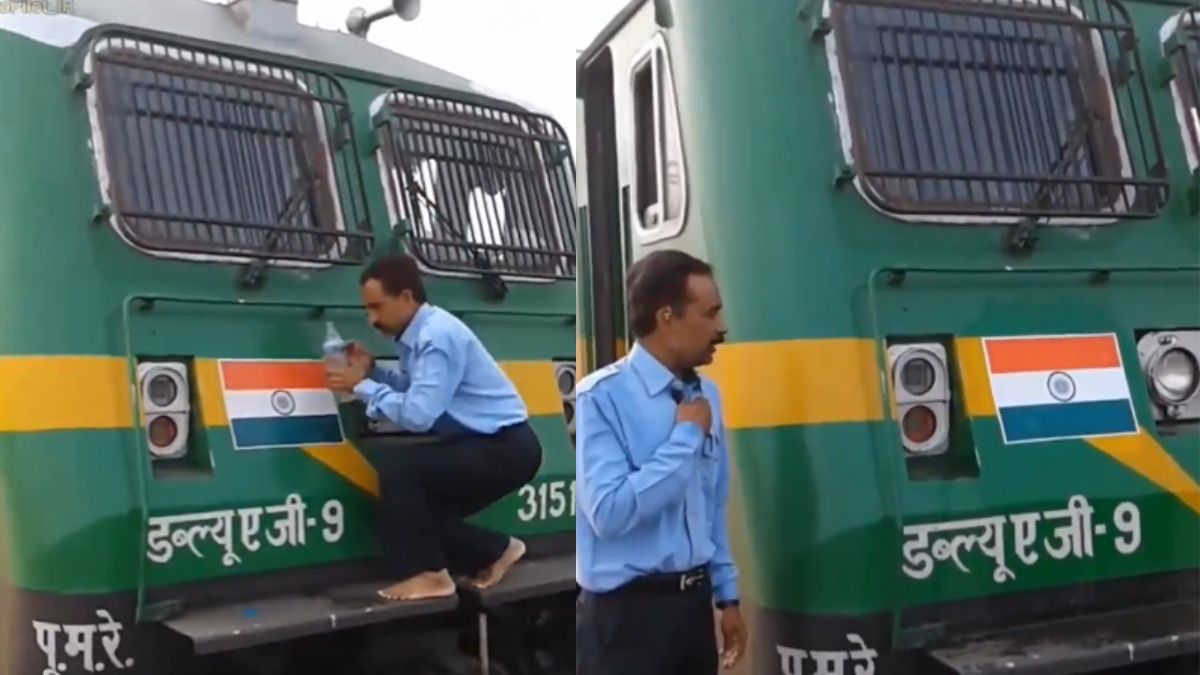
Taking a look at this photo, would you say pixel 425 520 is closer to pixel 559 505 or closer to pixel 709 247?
pixel 559 505

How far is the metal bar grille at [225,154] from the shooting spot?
11.1 feet

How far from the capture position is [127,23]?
11.5ft

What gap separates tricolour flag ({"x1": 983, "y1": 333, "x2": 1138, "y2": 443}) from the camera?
7.86 feet

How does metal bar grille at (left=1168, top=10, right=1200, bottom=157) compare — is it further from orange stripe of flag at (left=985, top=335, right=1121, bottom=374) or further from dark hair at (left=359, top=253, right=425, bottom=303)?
dark hair at (left=359, top=253, right=425, bottom=303)

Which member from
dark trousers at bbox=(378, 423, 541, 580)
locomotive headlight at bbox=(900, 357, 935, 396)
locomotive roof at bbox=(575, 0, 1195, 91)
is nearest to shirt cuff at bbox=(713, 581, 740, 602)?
locomotive headlight at bbox=(900, 357, 935, 396)

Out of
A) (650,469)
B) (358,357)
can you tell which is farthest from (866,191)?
(358,357)

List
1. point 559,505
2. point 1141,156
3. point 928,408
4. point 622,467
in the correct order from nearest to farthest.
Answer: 1. point 622,467
2. point 928,408
3. point 1141,156
4. point 559,505

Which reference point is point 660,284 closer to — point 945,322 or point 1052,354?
point 945,322

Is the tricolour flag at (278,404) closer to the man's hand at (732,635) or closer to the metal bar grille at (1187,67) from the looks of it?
the man's hand at (732,635)

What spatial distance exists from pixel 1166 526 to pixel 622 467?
1.09 m

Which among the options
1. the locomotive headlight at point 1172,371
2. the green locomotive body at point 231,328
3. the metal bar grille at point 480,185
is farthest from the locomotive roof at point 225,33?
the locomotive headlight at point 1172,371

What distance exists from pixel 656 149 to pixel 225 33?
1613 mm

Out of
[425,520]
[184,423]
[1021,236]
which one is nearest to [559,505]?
[425,520]

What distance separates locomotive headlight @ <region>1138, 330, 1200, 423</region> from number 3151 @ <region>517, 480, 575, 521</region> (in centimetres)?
194
